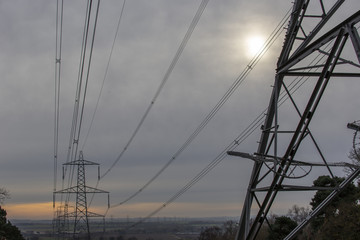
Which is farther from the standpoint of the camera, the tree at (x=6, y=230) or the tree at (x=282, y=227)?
the tree at (x=6, y=230)

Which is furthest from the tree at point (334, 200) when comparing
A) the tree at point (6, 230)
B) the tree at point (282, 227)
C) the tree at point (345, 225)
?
the tree at point (6, 230)

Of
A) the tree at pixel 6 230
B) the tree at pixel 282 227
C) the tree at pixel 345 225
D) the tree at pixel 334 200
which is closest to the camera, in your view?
the tree at pixel 345 225

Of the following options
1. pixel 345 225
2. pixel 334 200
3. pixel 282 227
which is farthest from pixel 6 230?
pixel 345 225

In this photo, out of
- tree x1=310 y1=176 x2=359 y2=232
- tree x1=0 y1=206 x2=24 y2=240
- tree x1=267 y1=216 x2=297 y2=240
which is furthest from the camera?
tree x1=0 y1=206 x2=24 y2=240

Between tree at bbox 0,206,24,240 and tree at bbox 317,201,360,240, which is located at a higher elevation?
tree at bbox 0,206,24,240

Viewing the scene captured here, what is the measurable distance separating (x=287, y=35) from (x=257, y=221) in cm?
630

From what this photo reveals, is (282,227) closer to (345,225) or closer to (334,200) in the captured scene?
(334,200)

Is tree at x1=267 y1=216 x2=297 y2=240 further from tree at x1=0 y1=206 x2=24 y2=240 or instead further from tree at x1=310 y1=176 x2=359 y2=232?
tree at x1=0 y1=206 x2=24 y2=240

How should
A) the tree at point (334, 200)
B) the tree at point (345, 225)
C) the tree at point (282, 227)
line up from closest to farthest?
1. the tree at point (345, 225)
2. the tree at point (334, 200)
3. the tree at point (282, 227)

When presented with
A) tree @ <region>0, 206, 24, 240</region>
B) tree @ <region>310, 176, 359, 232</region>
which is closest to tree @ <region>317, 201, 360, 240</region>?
tree @ <region>310, 176, 359, 232</region>

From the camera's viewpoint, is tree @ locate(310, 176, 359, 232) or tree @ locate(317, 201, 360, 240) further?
tree @ locate(310, 176, 359, 232)

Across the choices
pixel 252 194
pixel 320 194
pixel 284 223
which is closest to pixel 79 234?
pixel 284 223

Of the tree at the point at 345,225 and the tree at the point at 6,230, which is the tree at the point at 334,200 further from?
the tree at the point at 6,230

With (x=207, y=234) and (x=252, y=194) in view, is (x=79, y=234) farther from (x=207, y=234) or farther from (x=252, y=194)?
(x=207, y=234)
